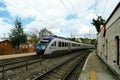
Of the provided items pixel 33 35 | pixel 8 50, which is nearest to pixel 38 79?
pixel 8 50

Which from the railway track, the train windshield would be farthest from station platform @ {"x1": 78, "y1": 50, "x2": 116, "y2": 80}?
the train windshield

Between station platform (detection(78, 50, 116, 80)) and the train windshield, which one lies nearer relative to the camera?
station platform (detection(78, 50, 116, 80))

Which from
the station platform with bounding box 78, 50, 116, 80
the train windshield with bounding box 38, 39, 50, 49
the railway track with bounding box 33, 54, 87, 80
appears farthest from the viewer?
the train windshield with bounding box 38, 39, 50, 49

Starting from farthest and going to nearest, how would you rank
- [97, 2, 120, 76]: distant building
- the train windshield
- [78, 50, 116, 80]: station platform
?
the train windshield, [78, 50, 116, 80]: station platform, [97, 2, 120, 76]: distant building

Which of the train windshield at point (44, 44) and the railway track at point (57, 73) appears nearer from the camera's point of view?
the railway track at point (57, 73)

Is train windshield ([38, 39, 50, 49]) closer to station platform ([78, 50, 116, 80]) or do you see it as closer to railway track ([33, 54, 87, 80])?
railway track ([33, 54, 87, 80])

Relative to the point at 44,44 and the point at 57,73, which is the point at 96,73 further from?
the point at 44,44

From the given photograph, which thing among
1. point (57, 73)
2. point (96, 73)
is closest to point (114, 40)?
point (96, 73)

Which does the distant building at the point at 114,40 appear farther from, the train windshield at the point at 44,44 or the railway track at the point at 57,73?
the train windshield at the point at 44,44

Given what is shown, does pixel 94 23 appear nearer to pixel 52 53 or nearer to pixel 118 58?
pixel 52 53

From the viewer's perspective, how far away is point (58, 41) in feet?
81.9

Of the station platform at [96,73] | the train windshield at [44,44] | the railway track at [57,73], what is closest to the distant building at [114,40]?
the station platform at [96,73]

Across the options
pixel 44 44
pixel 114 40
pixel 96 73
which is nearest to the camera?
pixel 114 40

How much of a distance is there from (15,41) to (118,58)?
32.2 meters
